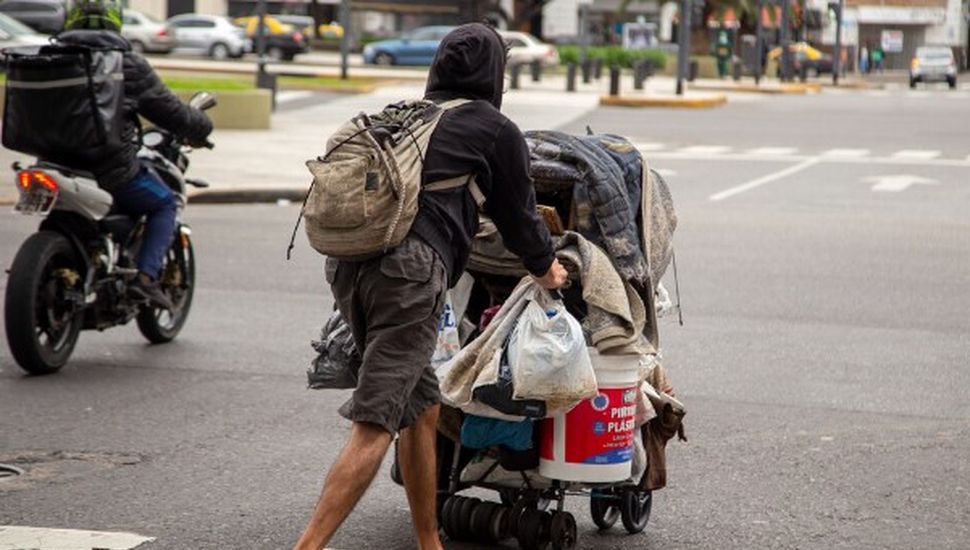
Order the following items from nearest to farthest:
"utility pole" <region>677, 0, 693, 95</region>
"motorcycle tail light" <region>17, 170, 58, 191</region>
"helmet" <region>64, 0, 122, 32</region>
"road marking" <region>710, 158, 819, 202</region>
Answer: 1. "motorcycle tail light" <region>17, 170, 58, 191</region>
2. "helmet" <region>64, 0, 122, 32</region>
3. "road marking" <region>710, 158, 819, 202</region>
4. "utility pole" <region>677, 0, 693, 95</region>

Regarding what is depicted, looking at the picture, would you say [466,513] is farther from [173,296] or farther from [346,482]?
[173,296]

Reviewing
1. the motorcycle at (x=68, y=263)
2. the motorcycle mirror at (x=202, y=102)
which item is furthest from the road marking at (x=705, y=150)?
the motorcycle at (x=68, y=263)

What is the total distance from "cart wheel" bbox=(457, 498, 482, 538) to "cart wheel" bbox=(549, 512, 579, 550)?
0.29m

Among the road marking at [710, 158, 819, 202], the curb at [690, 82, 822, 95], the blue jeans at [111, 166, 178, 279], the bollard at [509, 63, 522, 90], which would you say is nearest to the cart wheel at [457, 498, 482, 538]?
the blue jeans at [111, 166, 178, 279]

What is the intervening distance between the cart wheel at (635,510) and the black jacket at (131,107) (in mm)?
3819

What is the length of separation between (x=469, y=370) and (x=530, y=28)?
268ft

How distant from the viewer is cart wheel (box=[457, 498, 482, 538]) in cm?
610

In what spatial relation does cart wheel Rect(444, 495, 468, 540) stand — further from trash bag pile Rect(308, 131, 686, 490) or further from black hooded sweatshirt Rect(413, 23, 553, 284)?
black hooded sweatshirt Rect(413, 23, 553, 284)

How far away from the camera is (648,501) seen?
6453 millimetres

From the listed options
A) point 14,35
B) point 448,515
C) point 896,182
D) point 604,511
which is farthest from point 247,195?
point 14,35

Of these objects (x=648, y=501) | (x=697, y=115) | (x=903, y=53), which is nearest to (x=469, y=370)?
(x=648, y=501)

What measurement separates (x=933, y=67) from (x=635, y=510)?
5915 centimetres

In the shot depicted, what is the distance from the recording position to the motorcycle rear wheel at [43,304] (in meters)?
8.73

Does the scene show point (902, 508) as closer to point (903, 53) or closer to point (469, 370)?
point (469, 370)
